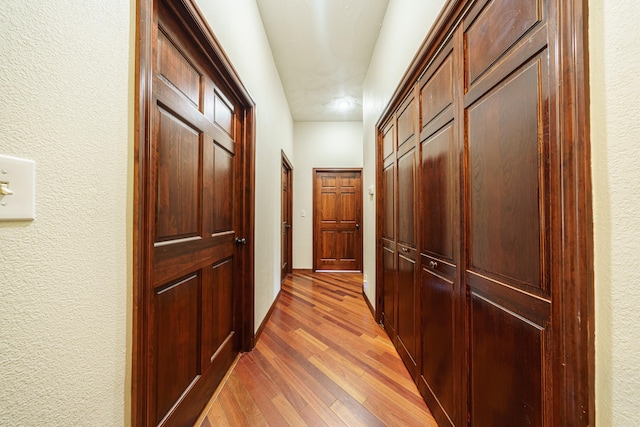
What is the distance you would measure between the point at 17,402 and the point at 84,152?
20.4 inches

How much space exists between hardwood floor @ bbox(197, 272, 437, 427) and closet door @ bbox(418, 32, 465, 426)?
23 centimetres

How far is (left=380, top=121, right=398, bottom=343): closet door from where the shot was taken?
70.6 inches

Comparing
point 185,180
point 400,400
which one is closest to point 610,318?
point 400,400

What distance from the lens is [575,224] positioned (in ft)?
1.67

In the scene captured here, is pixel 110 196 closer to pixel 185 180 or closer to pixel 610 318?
pixel 185 180

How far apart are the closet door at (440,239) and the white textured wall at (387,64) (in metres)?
0.28

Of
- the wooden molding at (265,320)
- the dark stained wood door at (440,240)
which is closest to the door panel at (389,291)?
the dark stained wood door at (440,240)

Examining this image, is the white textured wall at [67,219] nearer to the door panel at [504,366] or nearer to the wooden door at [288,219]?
the door panel at [504,366]

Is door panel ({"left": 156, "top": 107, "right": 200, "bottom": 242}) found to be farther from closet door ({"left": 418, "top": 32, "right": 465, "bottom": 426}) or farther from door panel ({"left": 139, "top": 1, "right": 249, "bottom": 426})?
closet door ({"left": 418, "top": 32, "right": 465, "bottom": 426})

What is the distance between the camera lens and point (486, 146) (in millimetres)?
824

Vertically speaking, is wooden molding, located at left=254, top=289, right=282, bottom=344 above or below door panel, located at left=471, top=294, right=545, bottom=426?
below

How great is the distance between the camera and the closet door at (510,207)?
1.99 feet

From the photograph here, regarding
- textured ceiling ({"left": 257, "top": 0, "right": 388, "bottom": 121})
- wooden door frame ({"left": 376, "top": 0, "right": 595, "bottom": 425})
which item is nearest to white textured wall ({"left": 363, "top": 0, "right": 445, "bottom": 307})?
textured ceiling ({"left": 257, "top": 0, "right": 388, "bottom": 121})

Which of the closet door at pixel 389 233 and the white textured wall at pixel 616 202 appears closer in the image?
the white textured wall at pixel 616 202
